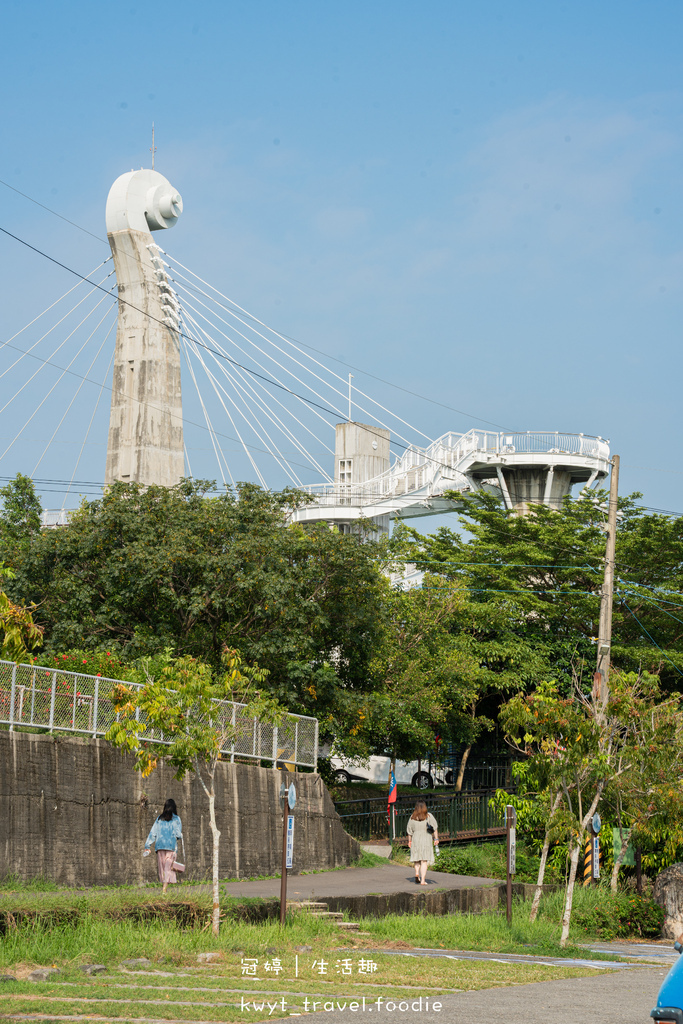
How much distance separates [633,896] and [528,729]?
5.40 metres

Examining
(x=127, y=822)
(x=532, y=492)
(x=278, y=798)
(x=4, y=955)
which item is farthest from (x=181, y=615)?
(x=532, y=492)

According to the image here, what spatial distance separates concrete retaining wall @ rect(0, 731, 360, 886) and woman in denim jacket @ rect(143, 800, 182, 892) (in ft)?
4.03

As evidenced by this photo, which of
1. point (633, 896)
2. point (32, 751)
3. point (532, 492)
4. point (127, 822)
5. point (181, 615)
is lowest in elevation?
point (633, 896)

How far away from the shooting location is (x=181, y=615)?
24.1 m

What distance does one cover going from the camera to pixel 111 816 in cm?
1709

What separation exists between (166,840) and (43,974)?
604cm

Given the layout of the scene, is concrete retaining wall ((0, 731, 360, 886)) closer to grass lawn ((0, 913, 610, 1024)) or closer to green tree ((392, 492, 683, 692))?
grass lawn ((0, 913, 610, 1024))

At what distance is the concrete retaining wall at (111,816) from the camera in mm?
15461

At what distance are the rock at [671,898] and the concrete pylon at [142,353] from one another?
2342 cm

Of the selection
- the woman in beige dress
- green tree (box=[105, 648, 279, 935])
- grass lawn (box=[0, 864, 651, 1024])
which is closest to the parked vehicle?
the woman in beige dress

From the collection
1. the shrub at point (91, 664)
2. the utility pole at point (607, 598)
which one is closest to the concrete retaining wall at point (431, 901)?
the utility pole at point (607, 598)

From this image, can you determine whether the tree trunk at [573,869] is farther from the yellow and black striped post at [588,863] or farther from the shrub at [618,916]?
the yellow and black striped post at [588,863]

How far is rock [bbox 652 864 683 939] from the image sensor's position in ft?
62.5

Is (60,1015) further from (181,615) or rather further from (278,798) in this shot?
(181,615)
